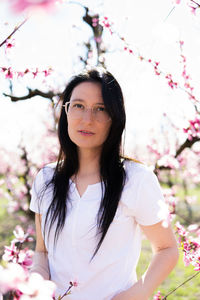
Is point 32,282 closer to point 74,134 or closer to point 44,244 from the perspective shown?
point 74,134

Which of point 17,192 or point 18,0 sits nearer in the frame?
point 18,0

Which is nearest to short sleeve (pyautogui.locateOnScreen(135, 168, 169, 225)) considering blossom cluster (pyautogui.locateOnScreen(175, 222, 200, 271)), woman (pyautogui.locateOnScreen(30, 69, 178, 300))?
woman (pyautogui.locateOnScreen(30, 69, 178, 300))

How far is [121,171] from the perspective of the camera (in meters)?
1.47

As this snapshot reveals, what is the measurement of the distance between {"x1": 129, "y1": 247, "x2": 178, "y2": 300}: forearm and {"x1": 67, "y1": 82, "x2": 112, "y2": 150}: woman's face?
55 centimetres

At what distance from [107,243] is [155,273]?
224 mm

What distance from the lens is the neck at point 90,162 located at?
1.57 meters

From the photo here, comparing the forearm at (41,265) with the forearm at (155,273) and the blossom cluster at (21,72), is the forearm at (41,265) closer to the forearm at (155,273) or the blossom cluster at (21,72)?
the forearm at (155,273)

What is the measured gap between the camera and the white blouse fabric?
1347 mm

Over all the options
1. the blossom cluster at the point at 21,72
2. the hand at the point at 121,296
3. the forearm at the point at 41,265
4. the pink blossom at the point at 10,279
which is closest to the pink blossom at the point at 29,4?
the pink blossom at the point at 10,279

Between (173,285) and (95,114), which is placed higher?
(95,114)

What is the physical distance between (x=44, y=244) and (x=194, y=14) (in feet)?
4.18

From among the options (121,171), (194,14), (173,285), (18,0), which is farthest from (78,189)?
(173,285)

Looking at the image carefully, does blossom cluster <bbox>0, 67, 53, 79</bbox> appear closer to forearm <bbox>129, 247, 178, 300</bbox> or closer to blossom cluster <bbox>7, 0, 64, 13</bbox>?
forearm <bbox>129, 247, 178, 300</bbox>

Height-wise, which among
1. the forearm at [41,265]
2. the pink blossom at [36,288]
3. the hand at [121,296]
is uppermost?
the pink blossom at [36,288]
